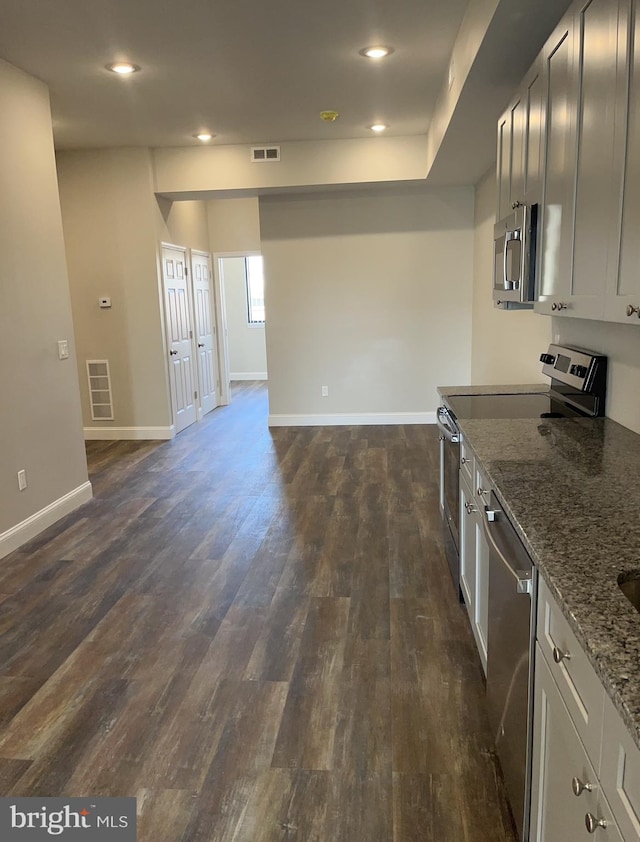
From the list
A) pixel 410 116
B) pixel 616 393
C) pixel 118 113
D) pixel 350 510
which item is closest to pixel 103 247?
pixel 118 113

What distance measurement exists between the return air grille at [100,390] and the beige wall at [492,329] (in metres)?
3.96

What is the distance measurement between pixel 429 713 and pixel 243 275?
384 inches

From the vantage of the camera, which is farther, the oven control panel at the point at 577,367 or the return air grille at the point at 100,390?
the return air grille at the point at 100,390

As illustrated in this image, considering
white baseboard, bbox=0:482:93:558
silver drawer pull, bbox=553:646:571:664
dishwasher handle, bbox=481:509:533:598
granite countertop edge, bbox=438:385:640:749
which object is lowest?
white baseboard, bbox=0:482:93:558

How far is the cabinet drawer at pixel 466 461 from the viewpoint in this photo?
238 cm

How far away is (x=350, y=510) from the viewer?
4.22 metres

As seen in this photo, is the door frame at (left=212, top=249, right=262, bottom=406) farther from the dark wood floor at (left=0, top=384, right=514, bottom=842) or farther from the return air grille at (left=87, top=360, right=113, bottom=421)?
the dark wood floor at (left=0, top=384, right=514, bottom=842)

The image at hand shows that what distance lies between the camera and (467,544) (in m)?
2.54

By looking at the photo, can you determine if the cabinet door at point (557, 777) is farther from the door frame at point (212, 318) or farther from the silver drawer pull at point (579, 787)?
the door frame at point (212, 318)

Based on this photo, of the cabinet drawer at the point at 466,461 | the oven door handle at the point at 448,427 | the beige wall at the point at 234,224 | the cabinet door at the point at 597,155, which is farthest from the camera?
the beige wall at the point at 234,224

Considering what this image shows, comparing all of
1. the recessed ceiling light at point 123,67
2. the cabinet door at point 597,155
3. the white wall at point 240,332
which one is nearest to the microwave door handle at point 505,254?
the cabinet door at point 597,155

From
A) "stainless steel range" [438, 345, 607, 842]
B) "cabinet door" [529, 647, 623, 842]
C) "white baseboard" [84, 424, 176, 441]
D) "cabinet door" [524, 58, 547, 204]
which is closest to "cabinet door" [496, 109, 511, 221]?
"cabinet door" [524, 58, 547, 204]

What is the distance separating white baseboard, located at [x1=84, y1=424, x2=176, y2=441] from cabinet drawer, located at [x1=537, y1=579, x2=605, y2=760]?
5.69 meters

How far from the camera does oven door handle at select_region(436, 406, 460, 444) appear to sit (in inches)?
107
